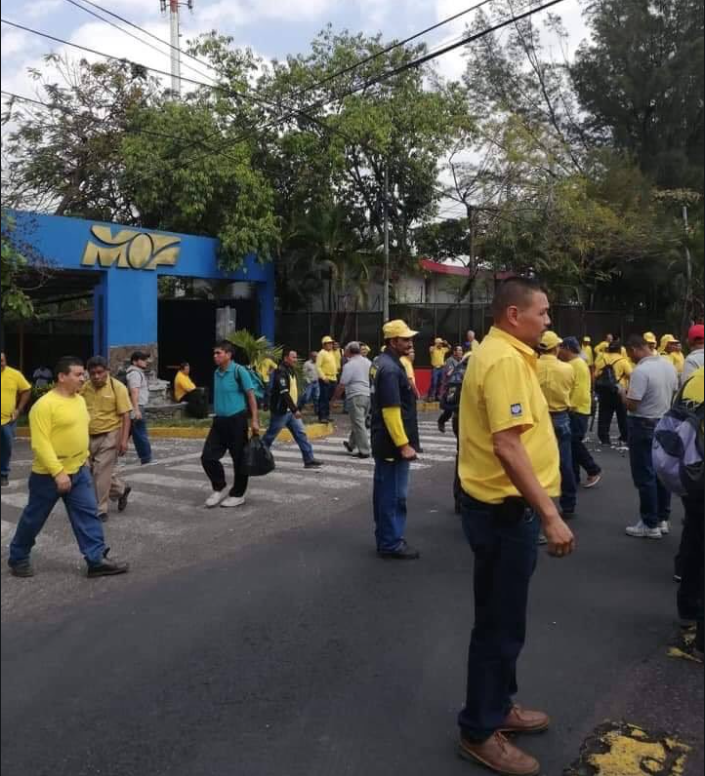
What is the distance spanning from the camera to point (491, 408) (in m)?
2.19

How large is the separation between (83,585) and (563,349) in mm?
4895

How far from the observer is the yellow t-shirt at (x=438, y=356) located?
11.1 feet

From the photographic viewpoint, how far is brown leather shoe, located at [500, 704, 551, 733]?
243 cm

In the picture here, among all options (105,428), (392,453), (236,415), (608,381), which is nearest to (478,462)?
(105,428)

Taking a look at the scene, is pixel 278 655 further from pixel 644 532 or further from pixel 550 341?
pixel 644 532

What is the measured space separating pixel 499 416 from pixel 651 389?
335cm

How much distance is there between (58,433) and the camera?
1428 millimetres

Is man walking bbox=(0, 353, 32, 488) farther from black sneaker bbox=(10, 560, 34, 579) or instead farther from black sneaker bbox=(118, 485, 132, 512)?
black sneaker bbox=(118, 485, 132, 512)

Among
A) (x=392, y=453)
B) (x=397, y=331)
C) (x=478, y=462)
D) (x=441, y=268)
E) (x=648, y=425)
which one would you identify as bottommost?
(x=392, y=453)

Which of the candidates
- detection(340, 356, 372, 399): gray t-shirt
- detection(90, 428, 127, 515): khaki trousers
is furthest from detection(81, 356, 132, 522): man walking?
detection(340, 356, 372, 399): gray t-shirt

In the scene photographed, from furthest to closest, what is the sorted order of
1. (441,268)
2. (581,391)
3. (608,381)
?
(608,381)
(581,391)
(441,268)

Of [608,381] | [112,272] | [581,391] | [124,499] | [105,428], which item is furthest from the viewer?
[608,381]

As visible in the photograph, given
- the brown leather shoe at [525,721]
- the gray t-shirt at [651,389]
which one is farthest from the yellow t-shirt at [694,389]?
the gray t-shirt at [651,389]

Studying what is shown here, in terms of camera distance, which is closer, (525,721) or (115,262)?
(115,262)
